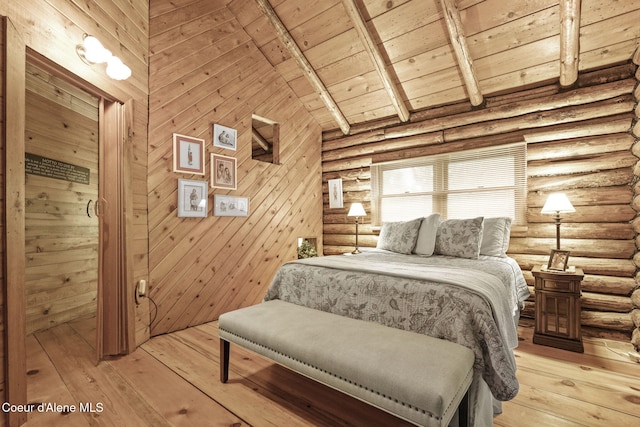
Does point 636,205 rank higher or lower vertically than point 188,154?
lower

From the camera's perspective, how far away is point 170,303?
2939 mm

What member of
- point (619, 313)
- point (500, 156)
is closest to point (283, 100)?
point (500, 156)

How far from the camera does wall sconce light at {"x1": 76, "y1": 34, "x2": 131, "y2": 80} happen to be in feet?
6.77

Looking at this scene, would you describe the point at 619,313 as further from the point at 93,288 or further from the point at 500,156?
the point at 93,288

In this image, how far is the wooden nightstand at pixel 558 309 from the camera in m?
2.52

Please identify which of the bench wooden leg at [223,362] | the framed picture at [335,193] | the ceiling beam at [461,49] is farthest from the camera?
the framed picture at [335,193]

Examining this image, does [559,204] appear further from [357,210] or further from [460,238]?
[357,210]

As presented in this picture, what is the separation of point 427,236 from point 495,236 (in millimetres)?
664

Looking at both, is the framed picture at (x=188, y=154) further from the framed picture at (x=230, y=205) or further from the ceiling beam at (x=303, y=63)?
the ceiling beam at (x=303, y=63)

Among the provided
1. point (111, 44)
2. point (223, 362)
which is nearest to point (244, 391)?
point (223, 362)

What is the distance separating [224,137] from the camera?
341 centimetres

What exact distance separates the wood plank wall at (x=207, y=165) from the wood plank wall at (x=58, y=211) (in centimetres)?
112

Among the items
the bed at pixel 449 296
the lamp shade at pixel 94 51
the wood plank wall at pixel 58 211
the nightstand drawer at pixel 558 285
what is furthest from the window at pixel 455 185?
the wood plank wall at pixel 58 211

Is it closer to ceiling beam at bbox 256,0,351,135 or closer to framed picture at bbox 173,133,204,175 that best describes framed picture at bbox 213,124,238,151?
framed picture at bbox 173,133,204,175
